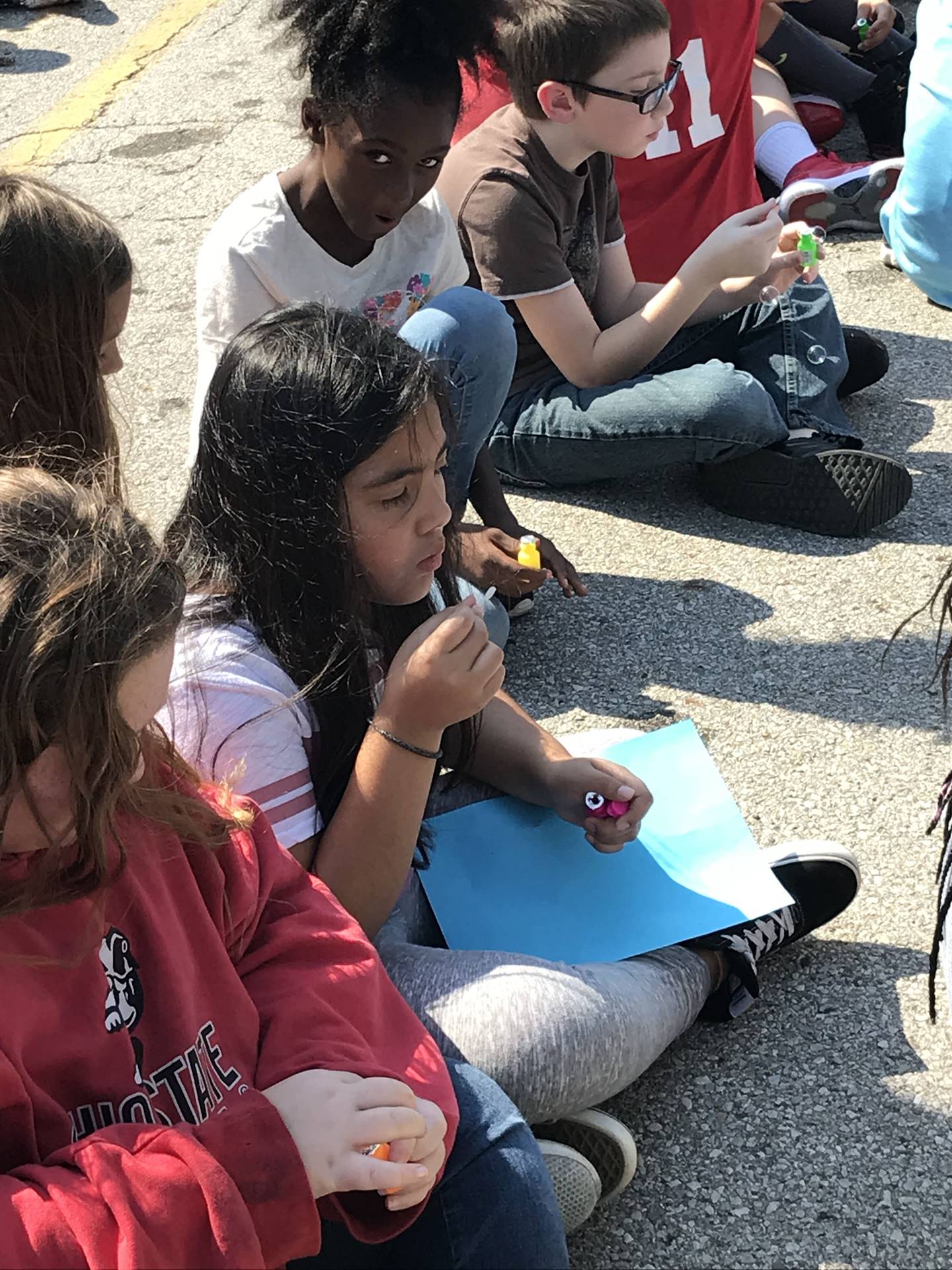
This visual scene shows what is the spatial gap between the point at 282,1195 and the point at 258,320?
96 cm

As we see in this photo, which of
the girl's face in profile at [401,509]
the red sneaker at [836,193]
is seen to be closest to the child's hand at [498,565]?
the girl's face in profile at [401,509]

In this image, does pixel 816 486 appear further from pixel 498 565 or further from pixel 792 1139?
pixel 792 1139

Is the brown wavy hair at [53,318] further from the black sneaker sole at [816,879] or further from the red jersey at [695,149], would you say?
the red jersey at [695,149]

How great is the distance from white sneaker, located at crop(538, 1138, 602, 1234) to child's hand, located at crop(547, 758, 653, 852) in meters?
0.40

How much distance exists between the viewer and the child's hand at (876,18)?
3.96 meters

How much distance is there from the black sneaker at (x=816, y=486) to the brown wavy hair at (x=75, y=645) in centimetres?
169

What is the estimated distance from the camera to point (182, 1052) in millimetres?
1113

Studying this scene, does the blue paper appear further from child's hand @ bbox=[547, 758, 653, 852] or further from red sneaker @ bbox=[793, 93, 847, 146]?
red sneaker @ bbox=[793, 93, 847, 146]

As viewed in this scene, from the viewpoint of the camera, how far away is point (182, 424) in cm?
304

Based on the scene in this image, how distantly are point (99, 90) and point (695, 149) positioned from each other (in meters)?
2.73

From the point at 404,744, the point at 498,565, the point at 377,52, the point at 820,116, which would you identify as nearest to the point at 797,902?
the point at 404,744

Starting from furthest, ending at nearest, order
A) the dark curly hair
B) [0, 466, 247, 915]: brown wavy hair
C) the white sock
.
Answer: the white sock
the dark curly hair
[0, 466, 247, 915]: brown wavy hair

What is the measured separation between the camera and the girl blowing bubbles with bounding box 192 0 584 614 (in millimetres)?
2023

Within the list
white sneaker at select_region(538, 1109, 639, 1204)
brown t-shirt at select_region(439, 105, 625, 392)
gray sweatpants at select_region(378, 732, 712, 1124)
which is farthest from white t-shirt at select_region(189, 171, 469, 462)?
white sneaker at select_region(538, 1109, 639, 1204)
